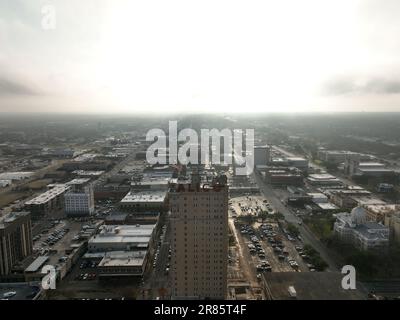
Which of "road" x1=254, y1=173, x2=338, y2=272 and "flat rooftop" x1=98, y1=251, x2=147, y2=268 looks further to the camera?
"road" x1=254, y1=173, x2=338, y2=272

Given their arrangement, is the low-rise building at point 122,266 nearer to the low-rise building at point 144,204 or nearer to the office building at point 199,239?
the office building at point 199,239

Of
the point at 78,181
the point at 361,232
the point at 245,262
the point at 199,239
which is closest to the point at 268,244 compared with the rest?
the point at 245,262

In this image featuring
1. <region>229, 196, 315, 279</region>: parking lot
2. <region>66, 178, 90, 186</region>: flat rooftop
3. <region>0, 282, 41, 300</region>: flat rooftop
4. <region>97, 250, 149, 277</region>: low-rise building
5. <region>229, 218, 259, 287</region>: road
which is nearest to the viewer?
<region>0, 282, 41, 300</region>: flat rooftop

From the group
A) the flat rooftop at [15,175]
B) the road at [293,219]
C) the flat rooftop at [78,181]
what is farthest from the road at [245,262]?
the flat rooftop at [15,175]

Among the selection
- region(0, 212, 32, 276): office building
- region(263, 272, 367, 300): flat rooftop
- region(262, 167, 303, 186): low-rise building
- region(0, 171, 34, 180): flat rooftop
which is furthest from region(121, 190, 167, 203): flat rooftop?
region(0, 171, 34, 180): flat rooftop

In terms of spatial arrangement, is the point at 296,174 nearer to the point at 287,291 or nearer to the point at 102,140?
the point at 287,291

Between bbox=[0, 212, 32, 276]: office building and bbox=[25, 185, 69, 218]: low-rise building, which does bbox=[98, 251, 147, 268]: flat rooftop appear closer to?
bbox=[0, 212, 32, 276]: office building
